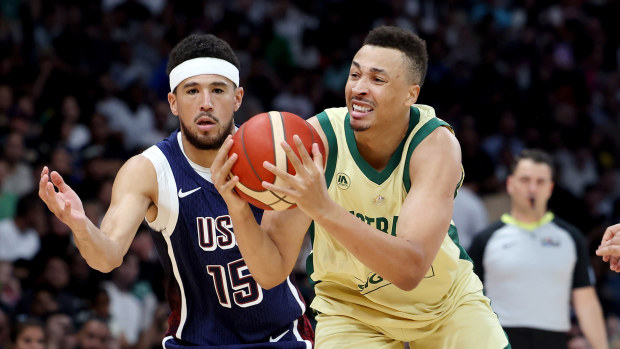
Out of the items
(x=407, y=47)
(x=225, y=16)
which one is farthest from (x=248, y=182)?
(x=225, y=16)

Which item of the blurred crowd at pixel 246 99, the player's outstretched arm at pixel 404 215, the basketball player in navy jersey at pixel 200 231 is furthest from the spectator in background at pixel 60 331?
the player's outstretched arm at pixel 404 215

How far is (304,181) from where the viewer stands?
10.3 ft

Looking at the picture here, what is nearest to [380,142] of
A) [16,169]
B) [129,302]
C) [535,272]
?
[535,272]

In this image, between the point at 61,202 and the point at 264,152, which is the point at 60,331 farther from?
the point at 264,152

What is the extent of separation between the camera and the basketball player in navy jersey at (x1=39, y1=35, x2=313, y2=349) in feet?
14.3

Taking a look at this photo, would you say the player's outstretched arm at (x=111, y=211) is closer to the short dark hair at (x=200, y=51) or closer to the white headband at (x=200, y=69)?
the white headband at (x=200, y=69)

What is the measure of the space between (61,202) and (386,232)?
1.46 metres

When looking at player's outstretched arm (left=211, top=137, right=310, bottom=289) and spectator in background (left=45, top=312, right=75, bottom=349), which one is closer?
player's outstretched arm (left=211, top=137, right=310, bottom=289)

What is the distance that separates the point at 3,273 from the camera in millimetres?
7320

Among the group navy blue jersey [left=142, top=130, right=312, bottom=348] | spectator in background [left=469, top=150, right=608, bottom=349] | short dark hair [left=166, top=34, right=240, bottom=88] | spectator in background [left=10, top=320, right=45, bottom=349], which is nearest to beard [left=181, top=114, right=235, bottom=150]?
navy blue jersey [left=142, top=130, right=312, bottom=348]

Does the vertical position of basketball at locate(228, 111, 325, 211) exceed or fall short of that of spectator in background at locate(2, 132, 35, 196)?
it falls short

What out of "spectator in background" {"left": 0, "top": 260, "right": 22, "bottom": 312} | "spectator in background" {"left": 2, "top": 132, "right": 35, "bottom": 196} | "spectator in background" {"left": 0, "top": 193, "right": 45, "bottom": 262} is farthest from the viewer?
"spectator in background" {"left": 2, "top": 132, "right": 35, "bottom": 196}

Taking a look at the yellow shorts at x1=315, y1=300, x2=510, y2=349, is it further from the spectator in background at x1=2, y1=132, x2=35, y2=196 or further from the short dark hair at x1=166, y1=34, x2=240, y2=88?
the spectator in background at x1=2, y1=132, x2=35, y2=196

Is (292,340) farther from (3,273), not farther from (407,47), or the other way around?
(3,273)
